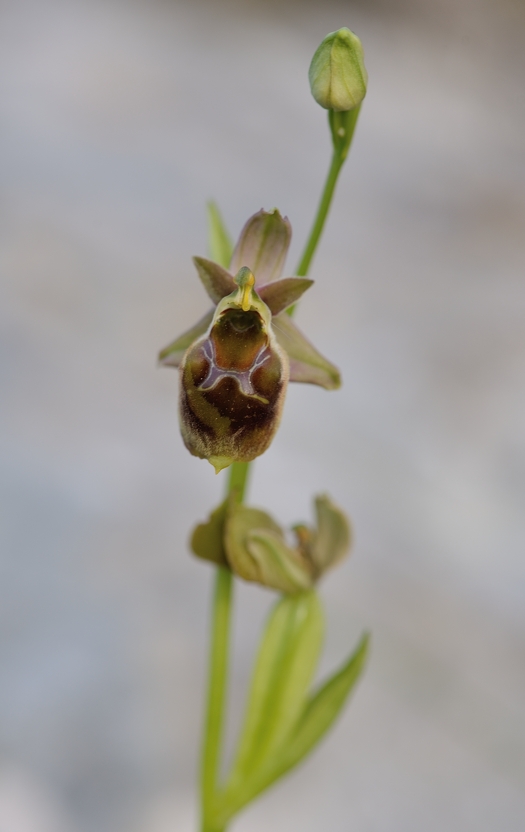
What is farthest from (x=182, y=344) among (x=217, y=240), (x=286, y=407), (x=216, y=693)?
(x=286, y=407)

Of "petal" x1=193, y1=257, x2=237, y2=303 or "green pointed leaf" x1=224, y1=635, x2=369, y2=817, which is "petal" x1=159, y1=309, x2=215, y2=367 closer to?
"petal" x1=193, y1=257, x2=237, y2=303

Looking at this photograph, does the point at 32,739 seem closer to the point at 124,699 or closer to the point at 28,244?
the point at 124,699

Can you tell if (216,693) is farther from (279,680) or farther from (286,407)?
(286,407)

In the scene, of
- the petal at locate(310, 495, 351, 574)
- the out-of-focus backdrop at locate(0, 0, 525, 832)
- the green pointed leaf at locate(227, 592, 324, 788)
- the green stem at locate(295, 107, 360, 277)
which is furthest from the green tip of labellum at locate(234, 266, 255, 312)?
the out-of-focus backdrop at locate(0, 0, 525, 832)

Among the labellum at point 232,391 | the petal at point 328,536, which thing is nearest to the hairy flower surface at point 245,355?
the labellum at point 232,391

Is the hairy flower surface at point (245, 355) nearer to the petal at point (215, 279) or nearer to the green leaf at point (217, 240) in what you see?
the petal at point (215, 279)

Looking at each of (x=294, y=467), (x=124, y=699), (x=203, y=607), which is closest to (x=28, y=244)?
(x=294, y=467)
